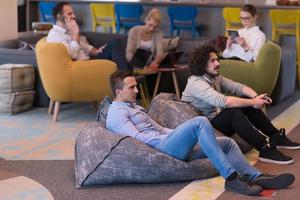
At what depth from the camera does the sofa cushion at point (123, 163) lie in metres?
3.75

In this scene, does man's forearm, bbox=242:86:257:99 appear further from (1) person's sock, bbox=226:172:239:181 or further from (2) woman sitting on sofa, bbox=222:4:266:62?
(2) woman sitting on sofa, bbox=222:4:266:62

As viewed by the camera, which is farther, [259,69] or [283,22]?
[283,22]

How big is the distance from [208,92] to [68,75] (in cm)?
170

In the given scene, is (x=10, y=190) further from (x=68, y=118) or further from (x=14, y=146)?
(x=68, y=118)

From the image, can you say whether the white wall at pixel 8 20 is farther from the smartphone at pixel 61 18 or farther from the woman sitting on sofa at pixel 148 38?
the woman sitting on sofa at pixel 148 38

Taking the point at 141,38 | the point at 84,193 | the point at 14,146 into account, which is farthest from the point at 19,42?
the point at 84,193

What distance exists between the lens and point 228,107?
169 inches

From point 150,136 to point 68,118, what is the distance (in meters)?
2.02

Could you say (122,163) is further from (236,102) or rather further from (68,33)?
(68,33)

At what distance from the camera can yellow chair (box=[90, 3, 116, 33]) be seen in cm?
931

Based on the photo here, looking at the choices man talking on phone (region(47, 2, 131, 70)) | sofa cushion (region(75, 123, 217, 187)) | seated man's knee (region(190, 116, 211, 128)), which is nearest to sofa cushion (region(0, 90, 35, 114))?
man talking on phone (region(47, 2, 131, 70))

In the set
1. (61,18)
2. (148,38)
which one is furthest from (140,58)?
(61,18)

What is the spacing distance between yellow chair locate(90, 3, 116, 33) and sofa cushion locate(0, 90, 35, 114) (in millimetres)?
3622

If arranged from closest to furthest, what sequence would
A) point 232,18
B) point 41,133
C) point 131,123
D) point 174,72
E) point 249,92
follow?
point 131,123, point 249,92, point 41,133, point 174,72, point 232,18
